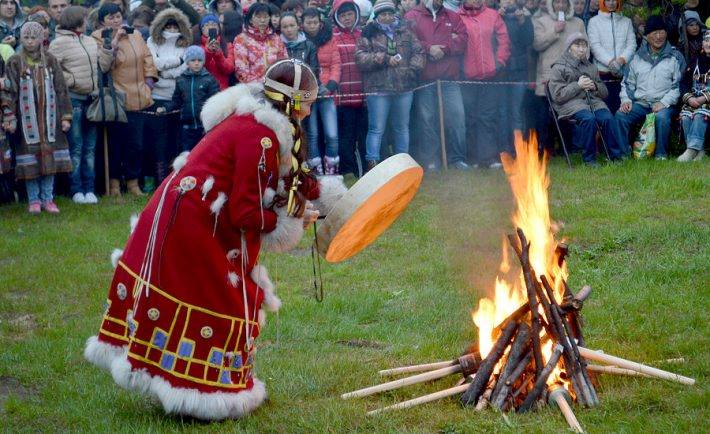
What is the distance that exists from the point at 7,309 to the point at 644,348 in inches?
217

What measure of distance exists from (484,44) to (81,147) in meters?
5.54

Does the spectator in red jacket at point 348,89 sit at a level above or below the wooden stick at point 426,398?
above

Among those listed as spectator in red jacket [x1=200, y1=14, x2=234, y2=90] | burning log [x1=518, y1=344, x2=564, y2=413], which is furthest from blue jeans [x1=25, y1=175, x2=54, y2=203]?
burning log [x1=518, y1=344, x2=564, y2=413]

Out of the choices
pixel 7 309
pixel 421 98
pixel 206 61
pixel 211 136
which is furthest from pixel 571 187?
pixel 211 136

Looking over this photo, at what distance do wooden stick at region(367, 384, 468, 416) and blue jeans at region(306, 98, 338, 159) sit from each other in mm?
8195

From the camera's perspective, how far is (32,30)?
518 inches

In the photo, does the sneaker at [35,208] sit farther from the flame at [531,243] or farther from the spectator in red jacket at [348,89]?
the flame at [531,243]

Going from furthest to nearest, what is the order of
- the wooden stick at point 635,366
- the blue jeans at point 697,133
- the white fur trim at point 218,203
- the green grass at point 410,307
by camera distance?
the blue jeans at point 697,133
the wooden stick at point 635,366
the green grass at point 410,307
the white fur trim at point 218,203

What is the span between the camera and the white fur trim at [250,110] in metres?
6.60

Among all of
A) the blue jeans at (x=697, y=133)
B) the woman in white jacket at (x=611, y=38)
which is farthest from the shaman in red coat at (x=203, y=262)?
the woman in white jacket at (x=611, y=38)

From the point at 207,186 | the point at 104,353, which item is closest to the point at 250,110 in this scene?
the point at 207,186

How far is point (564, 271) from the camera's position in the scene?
724 centimetres

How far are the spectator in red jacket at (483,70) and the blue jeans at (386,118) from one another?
1.00 metres

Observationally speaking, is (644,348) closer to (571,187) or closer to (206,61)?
(571,187)
